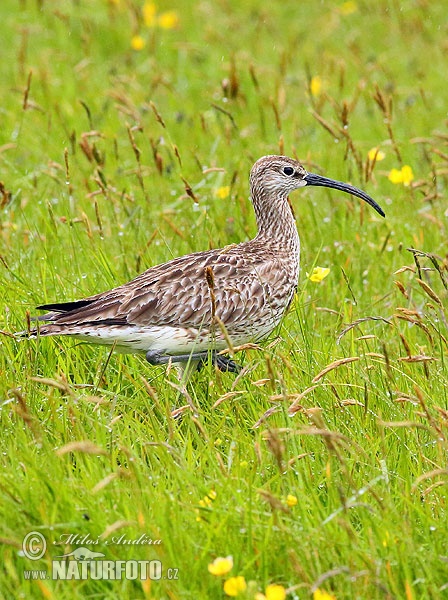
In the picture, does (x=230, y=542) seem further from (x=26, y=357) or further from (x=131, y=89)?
(x=131, y=89)

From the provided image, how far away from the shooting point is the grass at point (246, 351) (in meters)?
3.84

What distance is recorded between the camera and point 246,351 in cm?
582

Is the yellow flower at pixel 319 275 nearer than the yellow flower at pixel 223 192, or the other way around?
the yellow flower at pixel 319 275

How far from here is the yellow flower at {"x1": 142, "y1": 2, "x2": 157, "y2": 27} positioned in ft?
40.0

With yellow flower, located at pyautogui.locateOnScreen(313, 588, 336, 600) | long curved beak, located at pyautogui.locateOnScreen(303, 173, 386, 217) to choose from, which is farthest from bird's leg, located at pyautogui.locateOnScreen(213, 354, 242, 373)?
yellow flower, located at pyautogui.locateOnScreen(313, 588, 336, 600)

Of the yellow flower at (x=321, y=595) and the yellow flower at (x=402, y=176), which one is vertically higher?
the yellow flower at (x=402, y=176)

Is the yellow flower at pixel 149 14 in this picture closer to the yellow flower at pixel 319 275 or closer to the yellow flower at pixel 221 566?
the yellow flower at pixel 319 275

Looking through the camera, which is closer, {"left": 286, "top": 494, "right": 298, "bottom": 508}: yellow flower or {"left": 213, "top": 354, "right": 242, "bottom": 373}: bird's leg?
{"left": 286, "top": 494, "right": 298, "bottom": 508}: yellow flower

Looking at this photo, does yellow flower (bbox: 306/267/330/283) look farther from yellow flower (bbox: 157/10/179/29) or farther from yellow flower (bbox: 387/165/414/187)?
yellow flower (bbox: 157/10/179/29)

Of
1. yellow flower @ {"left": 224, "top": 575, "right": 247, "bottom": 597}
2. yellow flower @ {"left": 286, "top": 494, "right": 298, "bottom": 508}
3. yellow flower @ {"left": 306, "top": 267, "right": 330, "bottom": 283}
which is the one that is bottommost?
yellow flower @ {"left": 286, "top": 494, "right": 298, "bottom": 508}

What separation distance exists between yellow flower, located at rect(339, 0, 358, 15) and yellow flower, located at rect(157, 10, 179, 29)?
1994 millimetres

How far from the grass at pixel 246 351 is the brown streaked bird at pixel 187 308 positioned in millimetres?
158

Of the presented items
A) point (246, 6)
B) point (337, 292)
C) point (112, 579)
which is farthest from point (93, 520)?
point (246, 6)

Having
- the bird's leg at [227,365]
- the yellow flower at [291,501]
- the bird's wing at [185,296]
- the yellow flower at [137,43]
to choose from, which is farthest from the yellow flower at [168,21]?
the yellow flower at [291,501]
